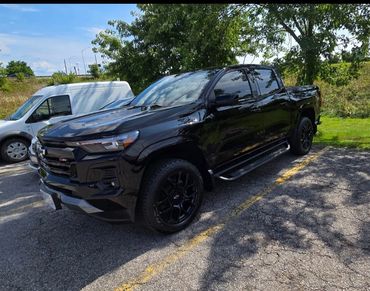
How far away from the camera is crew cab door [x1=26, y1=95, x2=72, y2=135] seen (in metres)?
8.74

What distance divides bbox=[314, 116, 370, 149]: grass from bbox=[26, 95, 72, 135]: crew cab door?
673cm

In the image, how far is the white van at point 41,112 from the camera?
28.2ft

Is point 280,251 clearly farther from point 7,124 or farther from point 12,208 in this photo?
point 7,124

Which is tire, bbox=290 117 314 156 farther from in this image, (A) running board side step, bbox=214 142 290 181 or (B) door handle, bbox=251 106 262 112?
(B) door handle, bbox=251 106 262 112

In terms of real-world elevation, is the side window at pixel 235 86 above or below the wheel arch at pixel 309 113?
above

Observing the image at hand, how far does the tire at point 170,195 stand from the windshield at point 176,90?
37.4 inches

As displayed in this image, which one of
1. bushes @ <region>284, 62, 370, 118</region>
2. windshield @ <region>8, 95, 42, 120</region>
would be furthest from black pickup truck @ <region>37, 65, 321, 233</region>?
bushes @ <region>284, 62, 370, 118</region>

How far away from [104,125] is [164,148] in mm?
669

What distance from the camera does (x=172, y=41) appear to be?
1321 centimetres

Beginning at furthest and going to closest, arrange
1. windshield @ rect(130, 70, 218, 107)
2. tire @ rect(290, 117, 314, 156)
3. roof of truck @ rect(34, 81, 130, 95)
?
1. roof of truck @ rect(34, 81, 130, 95)
2. tire @ rect(290, 117, 314, 156)
3. windshield @ rect(130, 70, 218, 107)

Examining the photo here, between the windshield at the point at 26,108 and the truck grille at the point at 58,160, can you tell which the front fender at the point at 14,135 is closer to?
the windshield at the point at 26,108

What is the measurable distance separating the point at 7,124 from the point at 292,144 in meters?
7.15

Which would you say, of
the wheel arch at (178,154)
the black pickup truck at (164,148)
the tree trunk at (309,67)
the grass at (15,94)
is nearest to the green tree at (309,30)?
the tree trunk at (309,67)

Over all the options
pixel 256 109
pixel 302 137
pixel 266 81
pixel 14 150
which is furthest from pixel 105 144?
pixel 14 150
